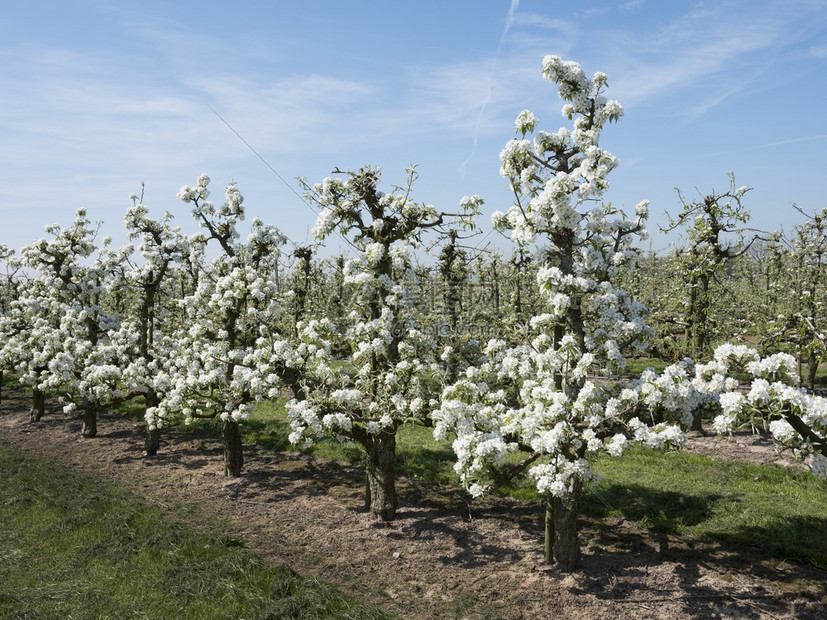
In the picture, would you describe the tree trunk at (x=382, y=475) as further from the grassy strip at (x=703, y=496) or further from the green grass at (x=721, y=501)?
the green grass at (x=721, y=501)

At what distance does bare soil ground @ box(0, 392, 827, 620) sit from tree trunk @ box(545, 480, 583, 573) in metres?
0.30

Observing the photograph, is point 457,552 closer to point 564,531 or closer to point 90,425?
point 564,531

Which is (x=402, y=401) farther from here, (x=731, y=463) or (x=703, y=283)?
(x=703, y=283)

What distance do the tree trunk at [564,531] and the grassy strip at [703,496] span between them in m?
0.95

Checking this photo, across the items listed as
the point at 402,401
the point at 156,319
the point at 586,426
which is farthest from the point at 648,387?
the point at 156,319

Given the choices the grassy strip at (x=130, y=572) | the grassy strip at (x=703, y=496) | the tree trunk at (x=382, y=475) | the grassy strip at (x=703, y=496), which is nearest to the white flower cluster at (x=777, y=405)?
the grassy strip at (x=703, y=496)

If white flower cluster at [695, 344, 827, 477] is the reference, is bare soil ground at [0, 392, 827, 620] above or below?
below

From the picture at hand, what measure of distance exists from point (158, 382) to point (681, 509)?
56.9 ft

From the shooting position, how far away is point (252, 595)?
9875 mm

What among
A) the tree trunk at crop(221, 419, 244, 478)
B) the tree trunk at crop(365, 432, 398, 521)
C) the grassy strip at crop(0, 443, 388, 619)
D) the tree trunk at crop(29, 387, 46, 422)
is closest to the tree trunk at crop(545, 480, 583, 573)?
the grassy strip at crop(0, 443, 388, 619)

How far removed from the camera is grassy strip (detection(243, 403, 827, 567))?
40.6 ft

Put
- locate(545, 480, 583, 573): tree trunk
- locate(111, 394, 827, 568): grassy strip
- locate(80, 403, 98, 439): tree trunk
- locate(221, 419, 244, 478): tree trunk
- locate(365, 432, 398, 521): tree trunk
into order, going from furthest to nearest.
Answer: locate(80, 403, 98, 439): tree trunk → locate(221, 419, 244, 478): tree trunk → locate(365, 432, 398, 521): tree trunk → locate(111, 394, 827, 568): grassy strip → locate(545, 480, 583, 573): tree trunk

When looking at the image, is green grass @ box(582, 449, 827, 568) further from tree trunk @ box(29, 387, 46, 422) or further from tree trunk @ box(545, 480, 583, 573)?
tree trunk @ box(29, 387, 46, 422)

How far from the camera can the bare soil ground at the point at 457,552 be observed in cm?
1016
